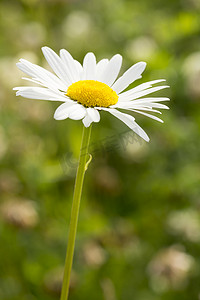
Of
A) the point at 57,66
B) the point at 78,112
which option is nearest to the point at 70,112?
the point at 78,112

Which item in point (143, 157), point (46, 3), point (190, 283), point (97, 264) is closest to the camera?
point (97, 264)

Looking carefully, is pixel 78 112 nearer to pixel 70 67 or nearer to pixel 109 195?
pixel 70 67

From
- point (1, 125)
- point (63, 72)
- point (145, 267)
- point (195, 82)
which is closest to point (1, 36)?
point (1, 125)

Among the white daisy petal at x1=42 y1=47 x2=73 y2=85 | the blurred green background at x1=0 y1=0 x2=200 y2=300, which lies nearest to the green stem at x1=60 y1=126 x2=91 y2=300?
the white daisy petal at x1=42 y1=47 x2=73 y2=85

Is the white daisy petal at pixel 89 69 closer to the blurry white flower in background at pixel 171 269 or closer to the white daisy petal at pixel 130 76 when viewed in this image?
the white daisy petal at pixel 130 76

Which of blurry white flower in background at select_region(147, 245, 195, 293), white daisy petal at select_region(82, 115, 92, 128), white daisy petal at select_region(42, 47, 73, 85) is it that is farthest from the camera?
blurry white flower in background at select_region(147, 245, 195, 293)

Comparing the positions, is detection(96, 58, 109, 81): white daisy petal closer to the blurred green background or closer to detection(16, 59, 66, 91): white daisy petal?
detection(16, 59, 66, 91): white daisy petal

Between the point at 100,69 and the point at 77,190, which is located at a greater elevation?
the point at 100,69

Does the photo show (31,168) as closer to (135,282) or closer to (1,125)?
(1,125)
